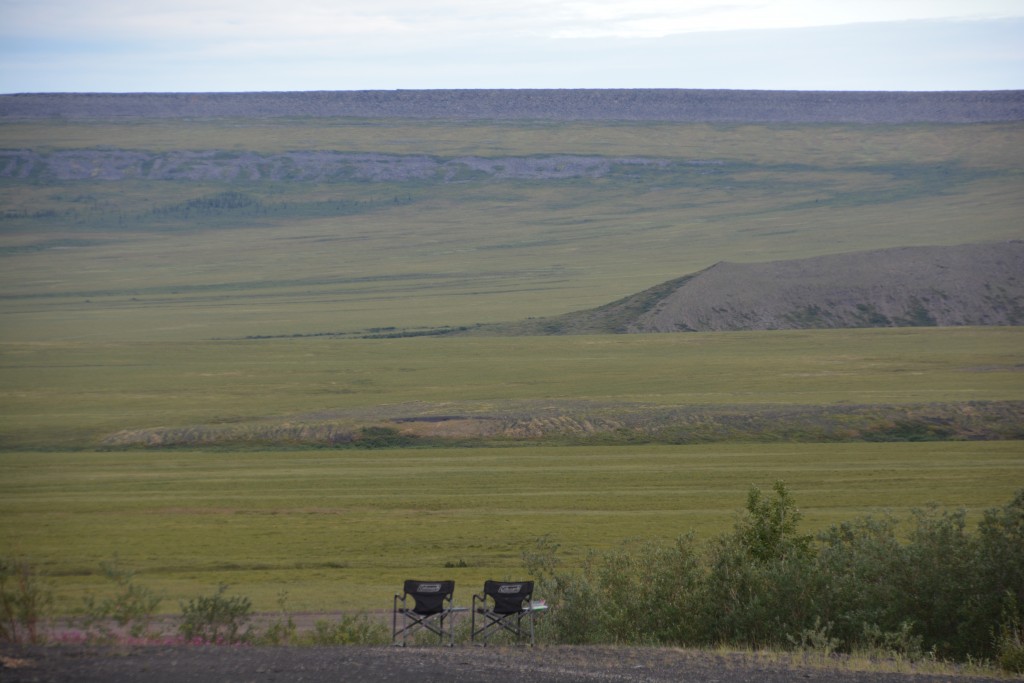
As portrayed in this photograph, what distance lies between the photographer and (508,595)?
1388cm

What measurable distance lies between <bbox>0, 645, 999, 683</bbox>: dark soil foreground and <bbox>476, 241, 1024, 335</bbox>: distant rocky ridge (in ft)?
163

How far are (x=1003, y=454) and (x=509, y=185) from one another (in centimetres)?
9829

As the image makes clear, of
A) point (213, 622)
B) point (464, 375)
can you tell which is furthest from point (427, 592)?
point (464, 375)

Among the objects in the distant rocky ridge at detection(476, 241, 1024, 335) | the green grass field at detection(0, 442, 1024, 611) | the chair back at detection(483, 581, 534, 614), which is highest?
the distant rocky ridge at detection(476, 241, 1024, 335)

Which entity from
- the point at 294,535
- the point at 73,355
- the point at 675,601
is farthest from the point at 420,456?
the point at 73,355

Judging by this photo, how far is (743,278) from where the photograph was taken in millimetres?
65000

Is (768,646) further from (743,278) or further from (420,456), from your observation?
(743,278)

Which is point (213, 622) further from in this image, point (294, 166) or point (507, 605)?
point (294, 166)

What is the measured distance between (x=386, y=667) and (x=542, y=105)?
481 ft

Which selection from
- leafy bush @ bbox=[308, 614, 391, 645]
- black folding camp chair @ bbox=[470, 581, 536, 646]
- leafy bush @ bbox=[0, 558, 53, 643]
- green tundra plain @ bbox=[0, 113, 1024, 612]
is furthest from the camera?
green tundra plain @ bbox=[0, 113, 1024, 612]

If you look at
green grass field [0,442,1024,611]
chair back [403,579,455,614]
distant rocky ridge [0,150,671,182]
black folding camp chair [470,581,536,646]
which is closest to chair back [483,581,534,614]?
black folding camp chair [470,581,536,646]

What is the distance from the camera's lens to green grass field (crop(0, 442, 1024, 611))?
2195 cm

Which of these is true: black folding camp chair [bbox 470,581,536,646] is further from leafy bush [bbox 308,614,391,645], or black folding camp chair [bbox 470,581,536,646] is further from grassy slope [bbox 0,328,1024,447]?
grassy slope [bbox 0,328,1024,447]

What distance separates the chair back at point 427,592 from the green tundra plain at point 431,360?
4792mm
